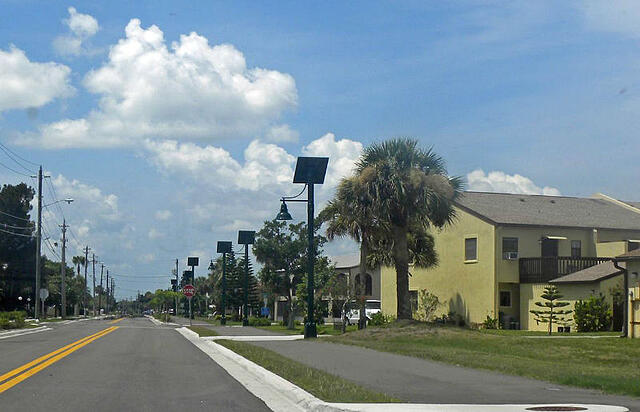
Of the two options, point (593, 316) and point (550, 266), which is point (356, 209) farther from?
point (550, 266)

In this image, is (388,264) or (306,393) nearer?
(306,393)

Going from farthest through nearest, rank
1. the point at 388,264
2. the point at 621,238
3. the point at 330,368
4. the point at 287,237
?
the point at 287,237 < the point at 621,238 < the point at 388,264 < the point at 330,368

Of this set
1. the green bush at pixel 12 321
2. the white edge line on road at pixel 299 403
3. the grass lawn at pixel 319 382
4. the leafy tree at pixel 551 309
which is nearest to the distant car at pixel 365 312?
the leafy tree at pixel 551 309

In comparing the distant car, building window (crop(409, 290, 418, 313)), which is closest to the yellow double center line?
the distant car

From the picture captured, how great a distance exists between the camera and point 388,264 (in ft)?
149

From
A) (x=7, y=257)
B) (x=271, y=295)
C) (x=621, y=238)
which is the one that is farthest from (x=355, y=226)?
(x=7, y=257)

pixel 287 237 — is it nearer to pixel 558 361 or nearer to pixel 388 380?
pixel 558 361

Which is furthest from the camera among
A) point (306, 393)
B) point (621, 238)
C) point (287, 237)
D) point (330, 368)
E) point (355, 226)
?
point (287, 237)

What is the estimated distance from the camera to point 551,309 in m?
39.7

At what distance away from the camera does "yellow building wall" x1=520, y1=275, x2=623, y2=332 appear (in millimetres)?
39156

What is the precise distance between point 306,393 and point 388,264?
32863 mm

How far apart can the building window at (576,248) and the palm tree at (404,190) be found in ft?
49.4

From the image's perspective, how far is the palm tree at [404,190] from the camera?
1302 inches

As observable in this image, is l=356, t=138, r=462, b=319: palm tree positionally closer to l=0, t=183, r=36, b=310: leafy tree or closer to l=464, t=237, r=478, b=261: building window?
l=464, t=237, r=478, b=261: building window
